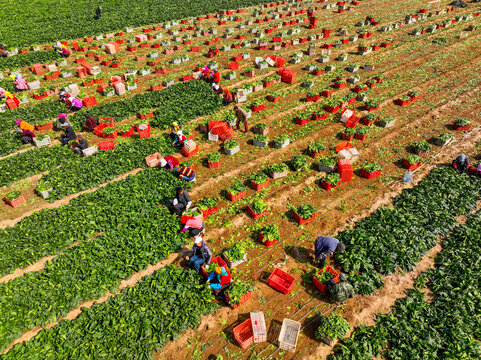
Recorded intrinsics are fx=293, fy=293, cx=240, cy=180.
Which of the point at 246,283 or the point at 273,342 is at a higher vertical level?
the point at 246,283

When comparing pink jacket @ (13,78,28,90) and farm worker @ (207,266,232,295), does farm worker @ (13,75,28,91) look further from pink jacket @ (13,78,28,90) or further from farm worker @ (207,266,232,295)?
farm worker @ (207,266,232,295)

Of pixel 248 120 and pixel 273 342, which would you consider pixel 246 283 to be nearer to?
pixel 273 342

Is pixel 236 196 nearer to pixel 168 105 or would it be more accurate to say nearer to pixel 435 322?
pixel 435 322

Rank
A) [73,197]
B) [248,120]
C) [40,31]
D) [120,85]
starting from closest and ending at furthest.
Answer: [73,197] < [248,120] < [120,85] < [40,31]

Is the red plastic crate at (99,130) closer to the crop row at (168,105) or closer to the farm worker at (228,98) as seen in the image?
the crop row at (168,105)

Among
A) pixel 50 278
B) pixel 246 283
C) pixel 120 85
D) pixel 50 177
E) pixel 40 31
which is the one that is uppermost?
pixel 40 31

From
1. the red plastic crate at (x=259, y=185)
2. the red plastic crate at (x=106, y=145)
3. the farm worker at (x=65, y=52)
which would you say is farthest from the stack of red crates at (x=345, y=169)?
the farm worker at (x=65, y=52)

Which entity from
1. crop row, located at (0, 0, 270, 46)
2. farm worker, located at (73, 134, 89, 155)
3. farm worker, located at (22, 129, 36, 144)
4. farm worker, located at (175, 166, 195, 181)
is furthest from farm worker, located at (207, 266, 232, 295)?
crop row, located at (0, 0, 270, 46)

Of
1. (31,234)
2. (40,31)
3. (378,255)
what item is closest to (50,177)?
(31,234)
